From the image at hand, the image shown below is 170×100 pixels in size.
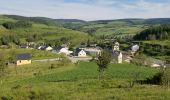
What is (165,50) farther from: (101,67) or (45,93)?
(45,93)

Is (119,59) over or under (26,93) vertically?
under

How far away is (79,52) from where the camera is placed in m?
167

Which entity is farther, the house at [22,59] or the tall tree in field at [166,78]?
the house at [22,59]

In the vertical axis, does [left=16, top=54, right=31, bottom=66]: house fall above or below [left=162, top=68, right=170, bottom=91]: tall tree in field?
below

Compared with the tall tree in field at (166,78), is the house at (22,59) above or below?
below

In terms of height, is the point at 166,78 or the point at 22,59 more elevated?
the point at 166,78

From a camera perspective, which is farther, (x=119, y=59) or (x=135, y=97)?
(x=119, y=59)

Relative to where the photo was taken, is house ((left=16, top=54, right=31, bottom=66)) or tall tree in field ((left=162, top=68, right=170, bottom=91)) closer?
tall tree in field ((left=162, top=68, right=170, bottom=91))

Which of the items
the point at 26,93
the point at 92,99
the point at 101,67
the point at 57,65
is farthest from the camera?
the point at 57,65

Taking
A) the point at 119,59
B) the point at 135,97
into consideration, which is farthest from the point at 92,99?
the point at 119,59

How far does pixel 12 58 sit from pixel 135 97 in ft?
292

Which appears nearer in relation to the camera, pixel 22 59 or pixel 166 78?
pixel 166 78

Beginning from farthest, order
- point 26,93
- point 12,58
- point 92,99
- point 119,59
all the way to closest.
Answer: point 119,59 → point 12,58 → point 26,93 → point 92,99

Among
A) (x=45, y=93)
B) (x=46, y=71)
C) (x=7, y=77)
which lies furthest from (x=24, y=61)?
(x=45, y=93)
